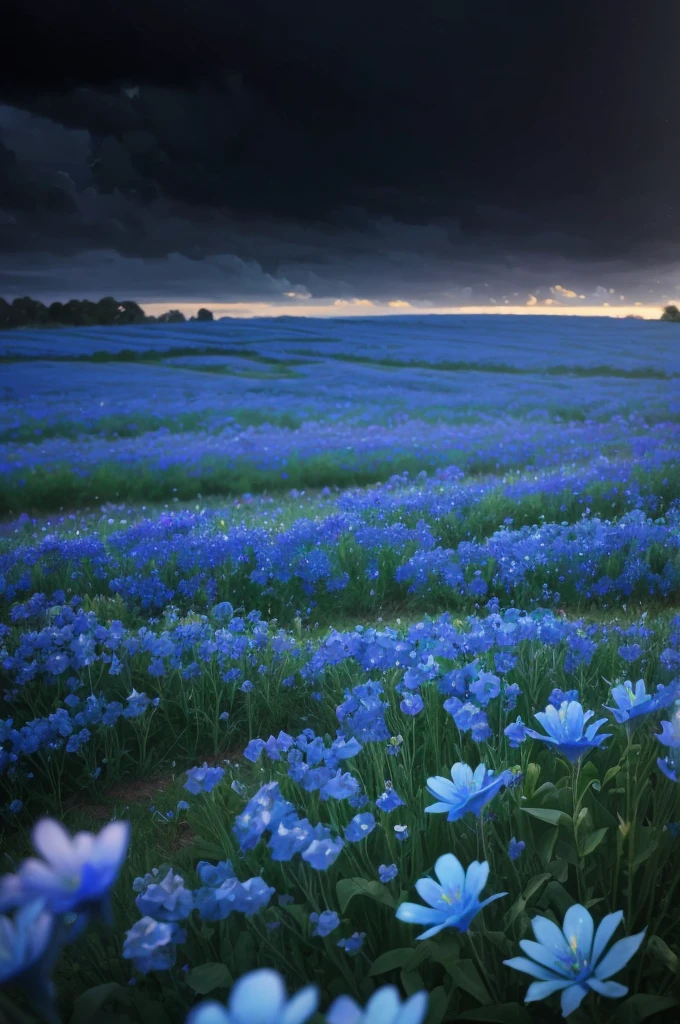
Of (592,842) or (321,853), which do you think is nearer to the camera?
(321,853)

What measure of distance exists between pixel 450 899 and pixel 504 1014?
0.20 meters

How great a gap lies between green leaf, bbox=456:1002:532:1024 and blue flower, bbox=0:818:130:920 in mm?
598

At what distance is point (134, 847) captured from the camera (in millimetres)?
1498

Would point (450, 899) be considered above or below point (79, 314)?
below

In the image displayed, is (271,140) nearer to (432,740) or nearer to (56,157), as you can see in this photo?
(56,157)

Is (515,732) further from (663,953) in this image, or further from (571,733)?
(663,953)

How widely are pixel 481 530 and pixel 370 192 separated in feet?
6.03

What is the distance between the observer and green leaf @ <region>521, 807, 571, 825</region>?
1087 millimetres

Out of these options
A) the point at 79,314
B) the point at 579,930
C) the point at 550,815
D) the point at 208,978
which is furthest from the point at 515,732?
the point at 79,314

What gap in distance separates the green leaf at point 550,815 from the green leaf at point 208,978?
0.50m

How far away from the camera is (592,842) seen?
3.49ft

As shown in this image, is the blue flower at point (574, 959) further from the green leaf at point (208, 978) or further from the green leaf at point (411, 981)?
the green leaf at point (208, 978)

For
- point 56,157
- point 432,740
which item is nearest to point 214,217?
point 56,157

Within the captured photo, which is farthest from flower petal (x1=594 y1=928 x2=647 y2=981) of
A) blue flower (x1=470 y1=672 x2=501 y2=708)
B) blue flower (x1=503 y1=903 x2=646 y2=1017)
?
blue flower (x1=470 y1=672 x2=501 y2=708)
